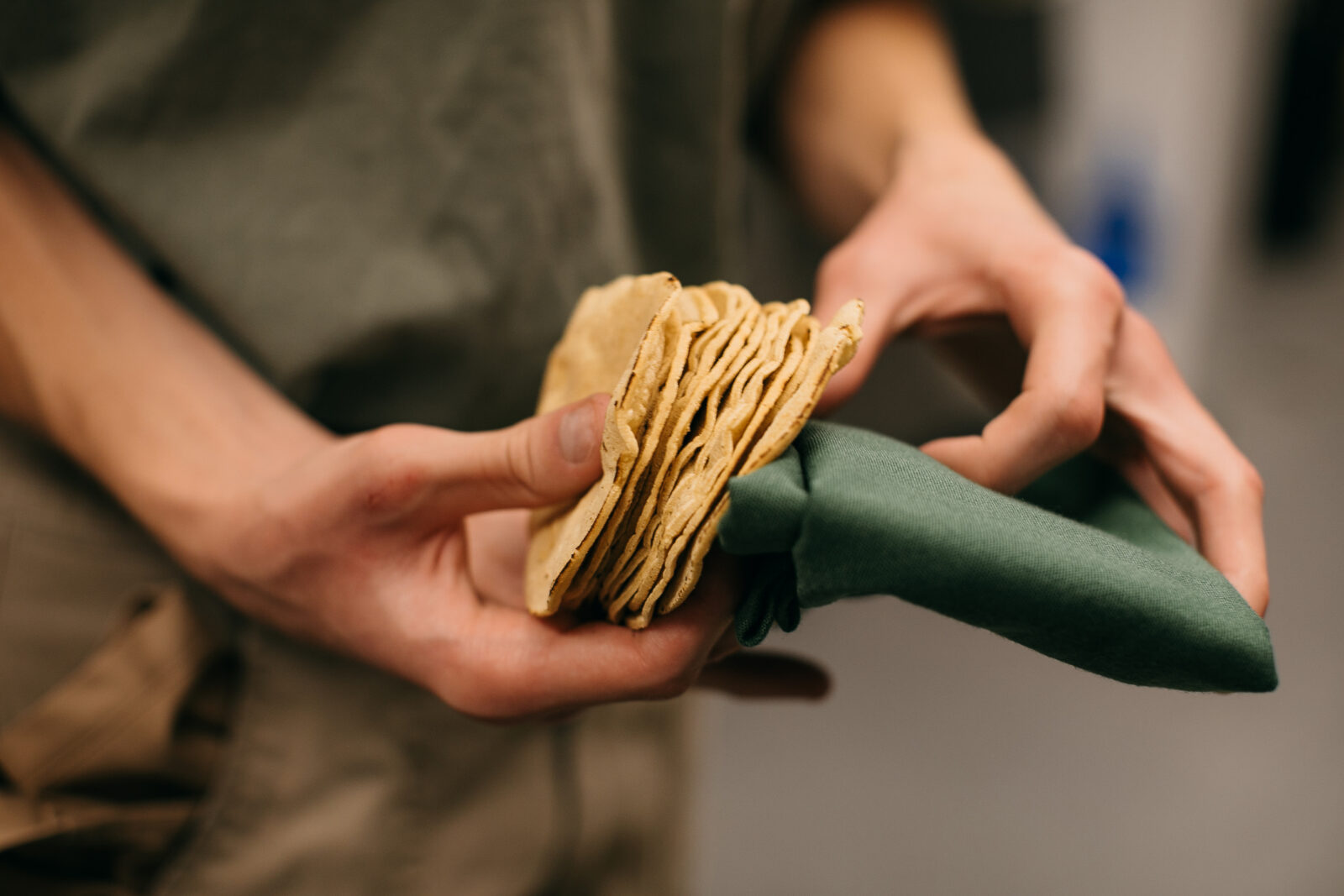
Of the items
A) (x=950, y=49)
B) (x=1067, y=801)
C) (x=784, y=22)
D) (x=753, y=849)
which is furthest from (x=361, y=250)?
(x=1067, y=801)

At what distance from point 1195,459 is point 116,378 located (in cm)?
73

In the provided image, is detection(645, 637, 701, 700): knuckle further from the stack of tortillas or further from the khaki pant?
the khaki pant

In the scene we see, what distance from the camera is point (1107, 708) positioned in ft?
5.31

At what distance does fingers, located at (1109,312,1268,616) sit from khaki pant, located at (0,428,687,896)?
53cm

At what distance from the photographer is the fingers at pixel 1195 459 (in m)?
0.48

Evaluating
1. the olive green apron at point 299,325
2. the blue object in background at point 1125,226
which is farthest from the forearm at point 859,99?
the blue object in background at point 1125,226

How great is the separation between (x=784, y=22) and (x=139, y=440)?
68cm

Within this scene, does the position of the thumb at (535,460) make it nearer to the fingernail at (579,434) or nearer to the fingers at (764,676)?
the fingernail at (579,434)

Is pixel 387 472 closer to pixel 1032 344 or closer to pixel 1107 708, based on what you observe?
pixel 1032 344

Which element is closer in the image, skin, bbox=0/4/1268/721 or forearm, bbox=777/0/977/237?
skin, bbox=0/4/1268/721

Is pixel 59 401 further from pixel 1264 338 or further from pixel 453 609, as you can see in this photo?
pixel 1264 338

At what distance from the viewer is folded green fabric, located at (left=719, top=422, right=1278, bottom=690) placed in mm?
340

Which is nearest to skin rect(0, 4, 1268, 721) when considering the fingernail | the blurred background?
the fingernail

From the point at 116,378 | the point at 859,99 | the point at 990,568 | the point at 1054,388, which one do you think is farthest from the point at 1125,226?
the point at 116,378
